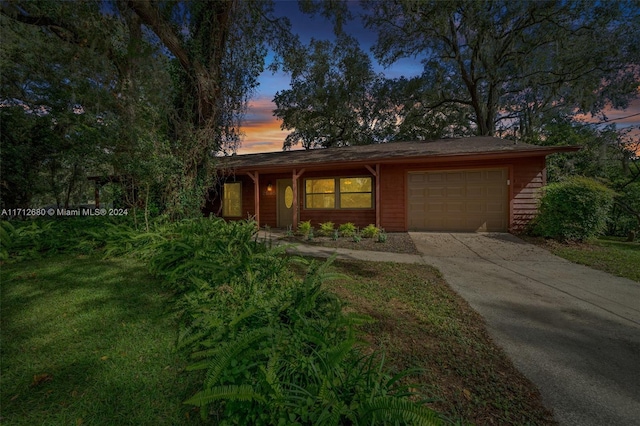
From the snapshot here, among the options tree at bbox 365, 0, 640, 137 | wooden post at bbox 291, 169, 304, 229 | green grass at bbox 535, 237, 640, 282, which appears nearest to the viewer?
green grass at bbox 535, 237, 640, 282

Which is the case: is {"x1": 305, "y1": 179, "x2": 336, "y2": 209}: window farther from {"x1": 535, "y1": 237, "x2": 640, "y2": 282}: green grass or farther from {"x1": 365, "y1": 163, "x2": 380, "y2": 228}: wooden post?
{"x1": 535, "y1": 237, "x2": 640, "y2": 282}: green grass

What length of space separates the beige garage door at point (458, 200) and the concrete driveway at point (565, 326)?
3477mm

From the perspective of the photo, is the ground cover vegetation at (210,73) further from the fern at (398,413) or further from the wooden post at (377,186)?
the fern at (398,413)

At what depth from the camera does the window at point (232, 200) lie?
13.0 meters

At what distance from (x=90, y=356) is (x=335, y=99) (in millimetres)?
18828

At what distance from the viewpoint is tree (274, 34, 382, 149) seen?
1816 centimetres

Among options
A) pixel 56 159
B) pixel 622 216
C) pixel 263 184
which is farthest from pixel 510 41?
pixel 56 159

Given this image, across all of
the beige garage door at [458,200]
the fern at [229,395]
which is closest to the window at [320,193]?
the beige garage door at [458,200]

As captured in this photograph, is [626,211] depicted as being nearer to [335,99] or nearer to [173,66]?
[335,99]

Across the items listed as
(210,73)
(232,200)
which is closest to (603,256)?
(210,73)

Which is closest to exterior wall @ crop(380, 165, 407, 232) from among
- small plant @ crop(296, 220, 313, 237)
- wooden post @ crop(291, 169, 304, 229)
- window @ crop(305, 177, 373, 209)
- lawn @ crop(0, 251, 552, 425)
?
window @ crop(305, 177, 373, 209)

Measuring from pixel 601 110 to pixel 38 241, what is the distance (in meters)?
25.3

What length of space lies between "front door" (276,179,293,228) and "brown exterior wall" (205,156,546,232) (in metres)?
0.20

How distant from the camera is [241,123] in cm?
912
